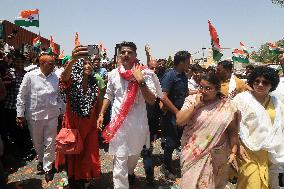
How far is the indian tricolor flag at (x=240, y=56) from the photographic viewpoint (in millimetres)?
14134

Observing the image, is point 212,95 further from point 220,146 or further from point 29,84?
point 29,84

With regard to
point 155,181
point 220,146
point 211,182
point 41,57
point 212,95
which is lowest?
point 155,181

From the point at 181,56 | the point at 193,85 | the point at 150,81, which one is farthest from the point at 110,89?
the point at 193,85

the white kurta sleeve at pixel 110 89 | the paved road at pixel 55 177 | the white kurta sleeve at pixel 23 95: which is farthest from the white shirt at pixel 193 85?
the white kurta sleeve at pixel 23 95

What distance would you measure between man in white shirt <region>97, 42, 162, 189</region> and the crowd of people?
1cm

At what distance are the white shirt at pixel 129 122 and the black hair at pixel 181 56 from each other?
1197mm

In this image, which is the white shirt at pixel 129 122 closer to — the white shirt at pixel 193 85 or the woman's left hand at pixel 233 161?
the woman's left hand at pixel 233 161

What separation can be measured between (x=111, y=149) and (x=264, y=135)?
2.00 metres

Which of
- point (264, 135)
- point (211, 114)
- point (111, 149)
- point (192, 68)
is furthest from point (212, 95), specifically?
point (192, 68)

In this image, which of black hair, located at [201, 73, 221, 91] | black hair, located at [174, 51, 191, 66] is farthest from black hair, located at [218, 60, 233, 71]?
black hair, located at [201, 73, 221, 91]

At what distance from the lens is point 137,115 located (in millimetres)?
4695

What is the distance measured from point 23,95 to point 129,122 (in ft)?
7.61

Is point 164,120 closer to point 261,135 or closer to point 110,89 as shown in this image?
point 110,89

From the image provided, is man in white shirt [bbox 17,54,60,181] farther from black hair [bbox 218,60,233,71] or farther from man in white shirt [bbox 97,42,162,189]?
black hair [bbox 218,60,233,71]
